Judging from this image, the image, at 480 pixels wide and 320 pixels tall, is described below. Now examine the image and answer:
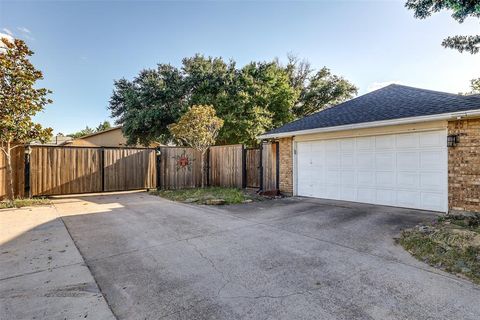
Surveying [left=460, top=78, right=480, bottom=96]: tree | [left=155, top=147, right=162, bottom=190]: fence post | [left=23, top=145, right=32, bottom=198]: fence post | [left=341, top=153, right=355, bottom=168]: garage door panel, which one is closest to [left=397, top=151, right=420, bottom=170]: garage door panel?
[left=341, top=153, right=355, bottom=168]: garage door panel

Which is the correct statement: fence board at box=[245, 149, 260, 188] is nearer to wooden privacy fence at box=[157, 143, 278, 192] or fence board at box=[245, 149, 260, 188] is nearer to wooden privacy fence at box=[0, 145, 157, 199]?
wooden privacy fence at box=[157, 143, 278, 192]

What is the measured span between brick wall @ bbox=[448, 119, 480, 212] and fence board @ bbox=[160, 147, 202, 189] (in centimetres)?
932

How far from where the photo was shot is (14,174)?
8336 millimetres

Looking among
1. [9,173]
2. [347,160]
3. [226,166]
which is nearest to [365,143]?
[347,160]

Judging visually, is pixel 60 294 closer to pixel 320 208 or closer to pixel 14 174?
pixel 320 208

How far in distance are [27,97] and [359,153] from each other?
10343 millimetres

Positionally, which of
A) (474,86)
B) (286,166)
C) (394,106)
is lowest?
(286,166)

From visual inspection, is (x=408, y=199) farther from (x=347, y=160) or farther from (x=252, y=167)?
(x=252, y=167)

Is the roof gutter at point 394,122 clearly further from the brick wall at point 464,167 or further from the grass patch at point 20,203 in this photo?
the grass patch at point 20,203

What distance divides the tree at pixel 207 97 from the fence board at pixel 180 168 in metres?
5.60

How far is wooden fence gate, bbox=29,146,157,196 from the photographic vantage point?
897 centimetres

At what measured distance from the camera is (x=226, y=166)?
11438 millimetres

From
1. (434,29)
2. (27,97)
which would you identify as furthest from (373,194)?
(27,97)

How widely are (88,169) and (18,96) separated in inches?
138
